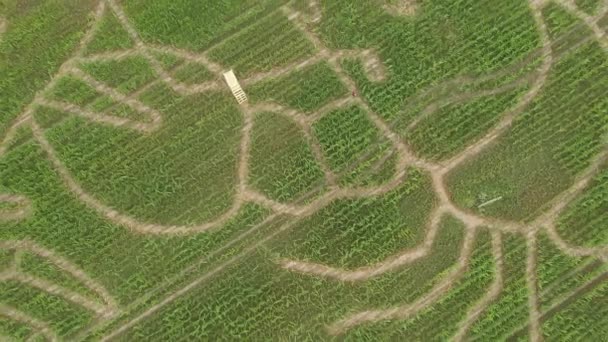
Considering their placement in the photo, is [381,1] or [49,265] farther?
[381,1]

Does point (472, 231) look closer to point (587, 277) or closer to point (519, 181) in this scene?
point (519, 181)

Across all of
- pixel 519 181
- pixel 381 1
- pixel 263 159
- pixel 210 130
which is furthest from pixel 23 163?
pixel 519 181

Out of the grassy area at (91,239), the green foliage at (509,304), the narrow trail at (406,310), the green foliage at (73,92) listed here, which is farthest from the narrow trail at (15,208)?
the green foliage at (509,304)

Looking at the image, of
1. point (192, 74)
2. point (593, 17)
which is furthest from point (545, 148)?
point (192, 74)

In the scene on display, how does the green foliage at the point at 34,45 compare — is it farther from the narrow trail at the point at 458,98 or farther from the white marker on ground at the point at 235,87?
the narrow trail at the point at 458,98

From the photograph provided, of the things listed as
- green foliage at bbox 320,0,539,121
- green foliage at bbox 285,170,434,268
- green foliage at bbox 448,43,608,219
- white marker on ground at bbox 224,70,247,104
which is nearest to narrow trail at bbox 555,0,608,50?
green foliage at bbox 448,43,608,219

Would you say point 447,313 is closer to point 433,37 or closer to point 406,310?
point 406,310
